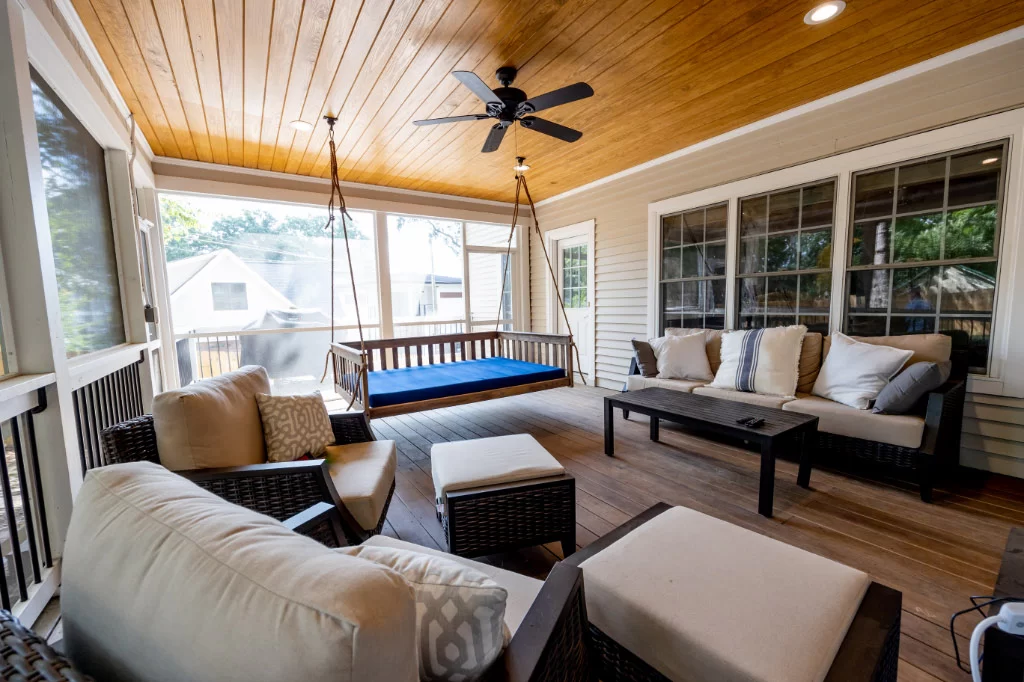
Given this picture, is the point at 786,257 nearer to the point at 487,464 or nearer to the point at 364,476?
the point at 487,464

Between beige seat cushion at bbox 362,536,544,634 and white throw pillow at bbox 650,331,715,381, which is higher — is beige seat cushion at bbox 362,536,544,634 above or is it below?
below

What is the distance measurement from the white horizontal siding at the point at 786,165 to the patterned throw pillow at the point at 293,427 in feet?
12.4

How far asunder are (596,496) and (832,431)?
1.67 meters

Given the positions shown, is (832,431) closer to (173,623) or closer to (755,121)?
(755,121)

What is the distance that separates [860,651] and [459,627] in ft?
2.90

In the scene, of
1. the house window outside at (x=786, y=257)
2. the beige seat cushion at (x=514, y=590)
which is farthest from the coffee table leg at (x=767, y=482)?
the house window outside at (x=786, y=257)

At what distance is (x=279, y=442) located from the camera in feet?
6.07

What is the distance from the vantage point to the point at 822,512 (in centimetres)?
222

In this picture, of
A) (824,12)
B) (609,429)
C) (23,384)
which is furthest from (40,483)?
(824,12)

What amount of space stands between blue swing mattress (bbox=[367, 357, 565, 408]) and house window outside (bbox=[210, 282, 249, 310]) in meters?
2.15

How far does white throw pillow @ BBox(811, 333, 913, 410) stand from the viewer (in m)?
2.64

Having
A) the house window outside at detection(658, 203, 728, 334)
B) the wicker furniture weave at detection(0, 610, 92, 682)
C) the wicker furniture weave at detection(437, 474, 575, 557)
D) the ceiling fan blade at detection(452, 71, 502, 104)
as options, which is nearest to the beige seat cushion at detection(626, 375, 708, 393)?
the house window outside at detection(658, 203, 728, 334)

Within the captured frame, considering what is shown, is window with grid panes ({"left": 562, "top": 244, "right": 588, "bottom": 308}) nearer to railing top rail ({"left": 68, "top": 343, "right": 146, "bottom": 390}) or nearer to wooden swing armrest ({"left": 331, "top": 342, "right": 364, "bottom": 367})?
wooden swing armrest ({"left": 331, "top": 342, "right": 364, "bottom": 367})

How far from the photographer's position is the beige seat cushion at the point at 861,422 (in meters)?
2.36
